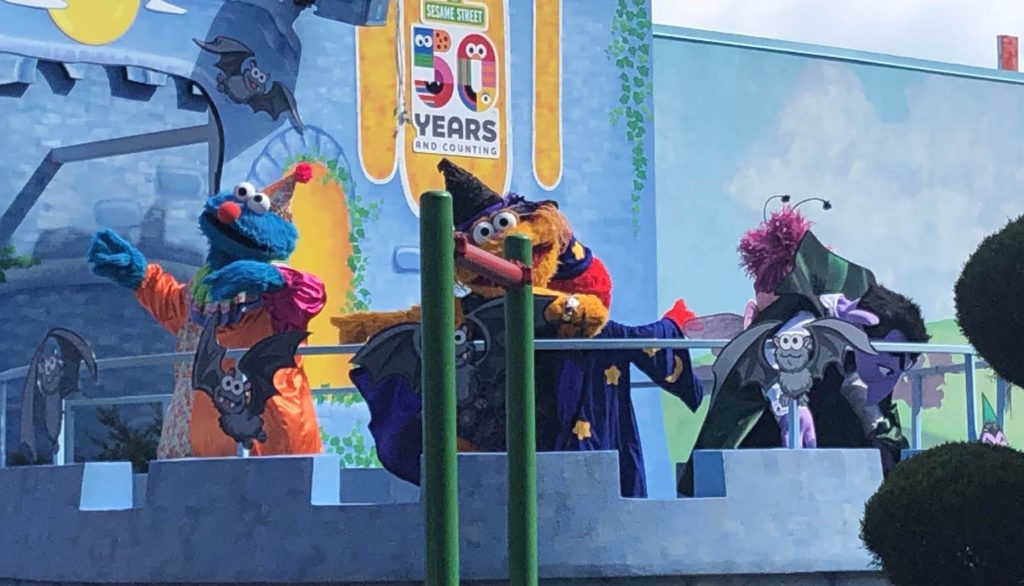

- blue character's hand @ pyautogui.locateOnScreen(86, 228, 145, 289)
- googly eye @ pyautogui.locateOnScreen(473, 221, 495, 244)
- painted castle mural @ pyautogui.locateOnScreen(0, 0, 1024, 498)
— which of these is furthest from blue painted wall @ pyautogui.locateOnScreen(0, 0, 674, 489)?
googly eye @ pyautogui.locateOnScreen(473, 221, 495, 244)

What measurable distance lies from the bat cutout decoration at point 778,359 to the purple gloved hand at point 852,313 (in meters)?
1.62

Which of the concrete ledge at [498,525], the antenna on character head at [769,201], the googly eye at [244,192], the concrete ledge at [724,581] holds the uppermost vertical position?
the antenna on character head at [769,201]

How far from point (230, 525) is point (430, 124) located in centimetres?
460

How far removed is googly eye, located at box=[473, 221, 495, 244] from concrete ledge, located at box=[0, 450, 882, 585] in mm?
1370

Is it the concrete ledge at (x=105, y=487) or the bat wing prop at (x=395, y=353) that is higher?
the bat wing prop at (x=395, y=353)

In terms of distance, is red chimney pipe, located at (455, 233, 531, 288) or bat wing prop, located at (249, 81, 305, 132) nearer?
red chimney pipe, located at (455, 233, 531, 288)

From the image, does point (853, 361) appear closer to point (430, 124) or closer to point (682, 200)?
point (430, 124)

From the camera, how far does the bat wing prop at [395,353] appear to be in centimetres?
902

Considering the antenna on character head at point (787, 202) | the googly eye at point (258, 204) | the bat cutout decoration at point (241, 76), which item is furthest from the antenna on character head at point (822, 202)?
the googly eye at point (258, 204)

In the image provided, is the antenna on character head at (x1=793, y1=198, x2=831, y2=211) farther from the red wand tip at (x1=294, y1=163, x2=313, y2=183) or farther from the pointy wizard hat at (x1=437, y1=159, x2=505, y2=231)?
the red wand tip at (x1=294, y1=163, x2=313, y2=183)

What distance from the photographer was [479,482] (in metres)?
8.70

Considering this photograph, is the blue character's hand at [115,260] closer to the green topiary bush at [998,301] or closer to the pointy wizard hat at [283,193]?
the pointy wizard hat at [283,193]

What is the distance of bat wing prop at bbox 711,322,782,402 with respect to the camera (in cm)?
920

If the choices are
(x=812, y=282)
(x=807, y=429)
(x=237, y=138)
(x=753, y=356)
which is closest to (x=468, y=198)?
(x=753, y=356)
